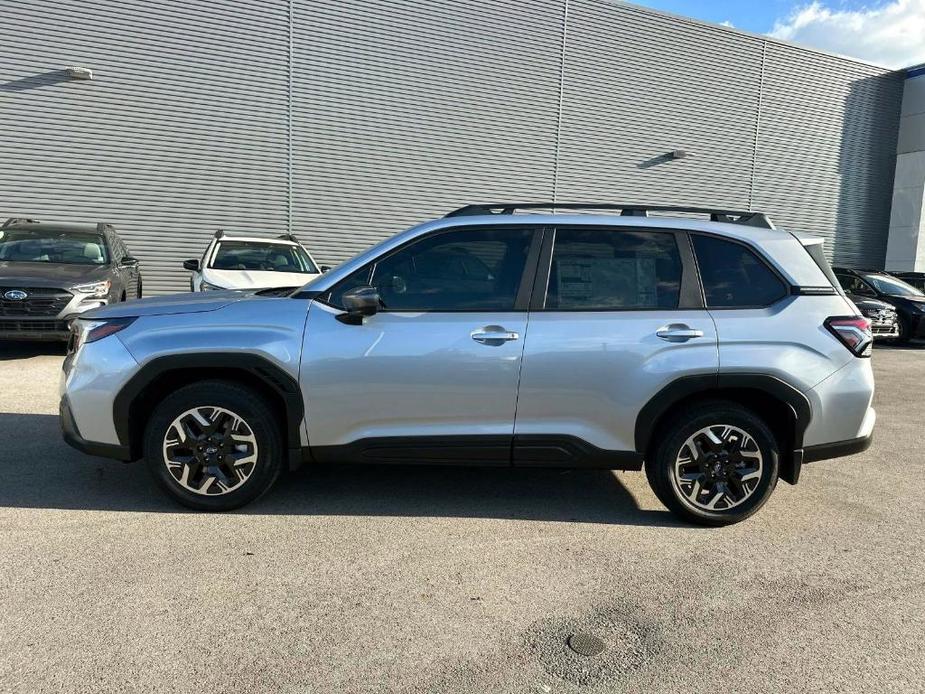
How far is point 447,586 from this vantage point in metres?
3.08

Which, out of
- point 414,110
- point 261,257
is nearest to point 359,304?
point 261,257

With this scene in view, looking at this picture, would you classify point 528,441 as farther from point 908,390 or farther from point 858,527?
point 908,390

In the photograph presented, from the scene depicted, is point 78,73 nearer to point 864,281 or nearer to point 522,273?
point 522,273

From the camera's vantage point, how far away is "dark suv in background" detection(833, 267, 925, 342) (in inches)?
500

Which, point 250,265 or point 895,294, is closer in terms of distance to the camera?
point 250,265

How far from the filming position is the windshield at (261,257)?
9.41 metres

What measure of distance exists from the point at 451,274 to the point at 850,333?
2.34 m

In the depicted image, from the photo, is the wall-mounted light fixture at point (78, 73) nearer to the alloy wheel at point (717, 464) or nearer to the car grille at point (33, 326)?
the car grille at point (33, 326)

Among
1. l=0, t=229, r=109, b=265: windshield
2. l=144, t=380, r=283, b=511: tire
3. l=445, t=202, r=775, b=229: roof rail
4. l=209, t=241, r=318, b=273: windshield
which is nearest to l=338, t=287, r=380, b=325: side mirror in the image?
l=144, t=380, r=283, b=511: tire

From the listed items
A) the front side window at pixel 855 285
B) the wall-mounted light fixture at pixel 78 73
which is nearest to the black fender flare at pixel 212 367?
the wall-mounted light fixture at pixel 78 73

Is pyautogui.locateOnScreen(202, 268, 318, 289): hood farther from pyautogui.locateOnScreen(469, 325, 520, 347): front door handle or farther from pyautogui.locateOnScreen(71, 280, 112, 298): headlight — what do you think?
pyautogui.locateOnScreen(469, 325, 520, 347): front door handle

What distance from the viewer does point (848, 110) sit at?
18797 mm

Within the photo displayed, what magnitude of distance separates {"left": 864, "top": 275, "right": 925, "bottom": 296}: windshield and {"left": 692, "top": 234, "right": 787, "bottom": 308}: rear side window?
1149 cm

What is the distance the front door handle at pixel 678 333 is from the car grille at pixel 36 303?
24.2ft
